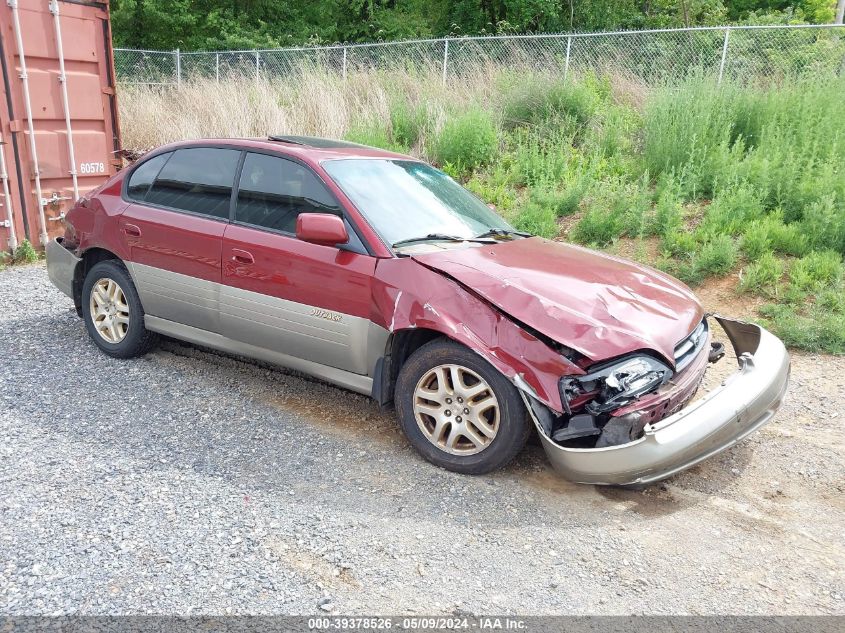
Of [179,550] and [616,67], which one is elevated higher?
[616,67]

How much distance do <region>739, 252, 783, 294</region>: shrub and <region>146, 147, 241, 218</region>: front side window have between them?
4.84 m

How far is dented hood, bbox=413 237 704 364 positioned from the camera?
334 cm

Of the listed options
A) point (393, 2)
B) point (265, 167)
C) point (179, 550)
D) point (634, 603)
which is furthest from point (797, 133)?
point (393, 2)

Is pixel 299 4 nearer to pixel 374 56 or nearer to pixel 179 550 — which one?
pixel 374 56

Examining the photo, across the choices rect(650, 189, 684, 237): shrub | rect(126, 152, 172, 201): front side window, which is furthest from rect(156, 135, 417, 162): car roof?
rect(650, 189, 684, 237): shrub

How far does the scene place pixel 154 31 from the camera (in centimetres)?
2802

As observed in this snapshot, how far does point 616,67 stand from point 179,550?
1172cm

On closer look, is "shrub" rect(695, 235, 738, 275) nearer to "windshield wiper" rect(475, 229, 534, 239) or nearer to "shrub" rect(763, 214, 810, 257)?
"shrub" rect(763, 214, 810, 257)

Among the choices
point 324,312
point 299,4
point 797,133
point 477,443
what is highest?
point 299,4

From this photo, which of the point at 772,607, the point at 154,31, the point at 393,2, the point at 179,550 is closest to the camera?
the point at 772,607

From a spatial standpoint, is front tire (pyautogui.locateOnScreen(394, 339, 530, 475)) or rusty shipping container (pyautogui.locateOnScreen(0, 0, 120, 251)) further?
rusty shipping container (pyautogui.locateOnScreen(0, 0, 120, 251))

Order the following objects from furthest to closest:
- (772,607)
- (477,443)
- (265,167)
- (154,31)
Answer: (154,31)
(265,167)
(477,443)
(772,607)

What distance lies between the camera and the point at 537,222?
8.18 meters

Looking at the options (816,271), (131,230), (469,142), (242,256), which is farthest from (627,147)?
(131,230)
